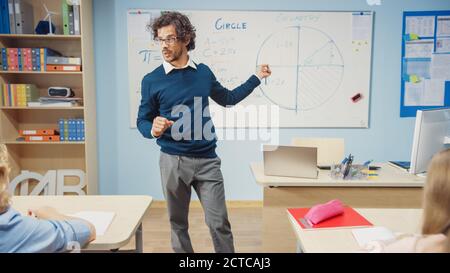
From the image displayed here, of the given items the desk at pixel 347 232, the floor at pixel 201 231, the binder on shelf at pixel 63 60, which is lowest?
the floor at pixel 201 231

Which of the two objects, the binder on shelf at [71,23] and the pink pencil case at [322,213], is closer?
the pink pencil case at [322,213]

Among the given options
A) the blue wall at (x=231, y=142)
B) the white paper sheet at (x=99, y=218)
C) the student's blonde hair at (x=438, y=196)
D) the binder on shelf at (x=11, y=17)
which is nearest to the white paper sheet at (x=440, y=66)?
the blue wall at (x=231, y=142)

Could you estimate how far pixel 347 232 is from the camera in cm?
126

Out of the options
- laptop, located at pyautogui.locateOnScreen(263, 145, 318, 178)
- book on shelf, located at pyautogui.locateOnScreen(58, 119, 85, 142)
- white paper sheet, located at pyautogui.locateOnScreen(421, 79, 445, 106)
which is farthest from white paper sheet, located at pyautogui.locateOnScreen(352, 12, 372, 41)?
book on shelf, located at pyautogui.locateOnScreen(58, 119, 85, 142)

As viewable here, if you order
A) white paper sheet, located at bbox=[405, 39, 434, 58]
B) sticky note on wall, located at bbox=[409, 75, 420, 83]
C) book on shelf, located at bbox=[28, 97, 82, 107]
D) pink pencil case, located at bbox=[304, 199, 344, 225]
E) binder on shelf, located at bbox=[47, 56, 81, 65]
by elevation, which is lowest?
→ pink pencil case, located at bbox=[304, 199, 344, 225]

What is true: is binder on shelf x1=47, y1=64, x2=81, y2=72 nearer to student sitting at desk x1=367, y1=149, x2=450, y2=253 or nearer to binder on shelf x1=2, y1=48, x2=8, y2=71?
binder on shelf x1=2, y1=48, x2=8, y2=71

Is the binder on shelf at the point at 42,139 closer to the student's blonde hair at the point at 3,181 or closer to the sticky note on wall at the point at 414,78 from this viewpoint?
the student's blonde hair at the point at 3,181

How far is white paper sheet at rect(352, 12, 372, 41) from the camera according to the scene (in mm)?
3338

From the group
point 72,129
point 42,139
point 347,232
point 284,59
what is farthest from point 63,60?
point 347,232

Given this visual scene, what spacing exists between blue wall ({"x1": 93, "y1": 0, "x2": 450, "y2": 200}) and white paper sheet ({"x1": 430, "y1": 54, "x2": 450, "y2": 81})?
335mm

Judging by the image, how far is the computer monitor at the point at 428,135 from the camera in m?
1.82

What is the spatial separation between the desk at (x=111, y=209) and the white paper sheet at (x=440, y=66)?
10.0ft

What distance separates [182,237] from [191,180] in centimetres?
35

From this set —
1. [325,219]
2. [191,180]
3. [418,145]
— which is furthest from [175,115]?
[418,145]
